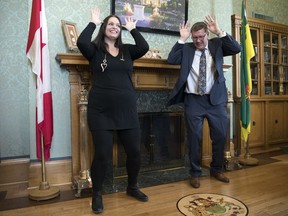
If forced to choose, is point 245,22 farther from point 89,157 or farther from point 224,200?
point 89,157

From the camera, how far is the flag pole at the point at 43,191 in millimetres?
1875

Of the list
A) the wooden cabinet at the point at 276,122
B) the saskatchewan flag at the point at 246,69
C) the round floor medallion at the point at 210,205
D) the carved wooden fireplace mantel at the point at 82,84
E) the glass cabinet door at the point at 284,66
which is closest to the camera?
the round floor medallion at the point at 210,205

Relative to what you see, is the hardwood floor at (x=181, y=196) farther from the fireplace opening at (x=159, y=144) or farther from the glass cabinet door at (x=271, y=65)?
the glass cabinet door at (x=271, y=65)

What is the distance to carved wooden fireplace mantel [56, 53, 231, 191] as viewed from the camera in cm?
203

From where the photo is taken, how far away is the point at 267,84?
12.1ft

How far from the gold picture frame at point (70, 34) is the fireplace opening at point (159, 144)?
917mm

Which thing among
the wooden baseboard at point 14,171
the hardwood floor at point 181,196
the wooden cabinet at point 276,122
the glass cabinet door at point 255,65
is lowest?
the hardwood floor at point 181,196

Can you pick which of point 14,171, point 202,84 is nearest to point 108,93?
point 202,84

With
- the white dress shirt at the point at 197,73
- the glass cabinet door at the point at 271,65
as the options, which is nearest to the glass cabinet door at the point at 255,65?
the glass cabinet door at the point at 271,65

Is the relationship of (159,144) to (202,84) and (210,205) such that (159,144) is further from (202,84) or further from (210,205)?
(210,205)

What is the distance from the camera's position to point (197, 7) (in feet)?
9.27

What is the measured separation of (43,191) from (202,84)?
1.56 metres

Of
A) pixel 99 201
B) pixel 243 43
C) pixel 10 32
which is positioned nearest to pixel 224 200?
pixel 99 201

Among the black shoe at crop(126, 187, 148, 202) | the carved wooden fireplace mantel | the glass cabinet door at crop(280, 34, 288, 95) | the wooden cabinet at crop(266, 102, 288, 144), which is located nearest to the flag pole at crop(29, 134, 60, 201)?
the carved wooden fireplace mantel
